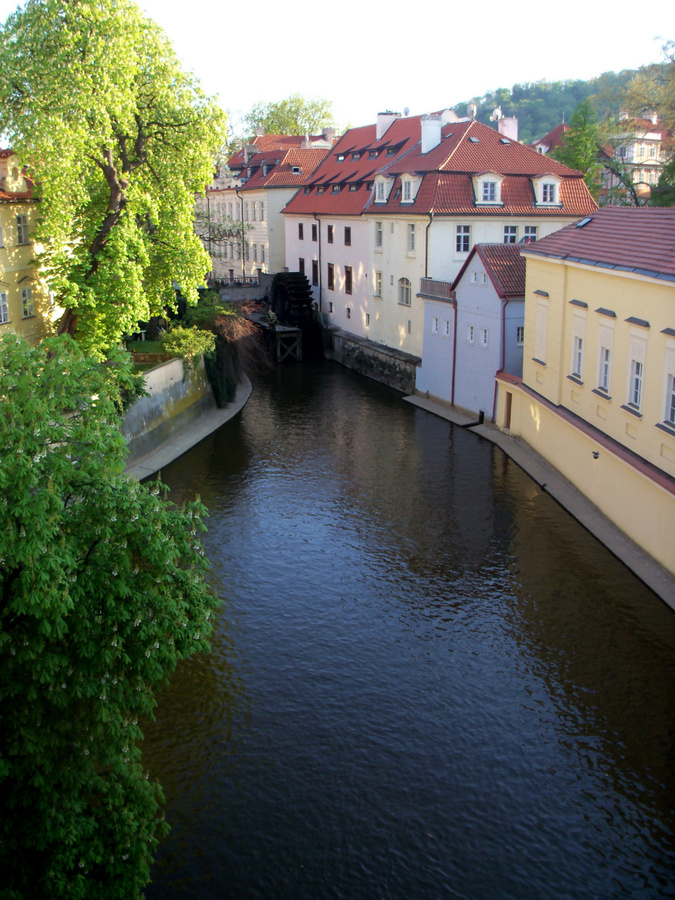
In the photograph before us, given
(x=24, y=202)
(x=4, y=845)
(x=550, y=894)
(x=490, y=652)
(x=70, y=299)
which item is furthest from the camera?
(x=24, y=202)

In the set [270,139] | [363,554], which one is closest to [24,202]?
[363,554]

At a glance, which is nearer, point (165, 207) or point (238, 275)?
point (165, 207)

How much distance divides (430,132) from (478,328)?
1343 centimetres

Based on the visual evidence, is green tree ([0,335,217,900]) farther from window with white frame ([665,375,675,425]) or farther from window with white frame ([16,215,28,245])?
window with white frame ([16,215,28,245])

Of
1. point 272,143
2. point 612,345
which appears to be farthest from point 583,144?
point 612,345

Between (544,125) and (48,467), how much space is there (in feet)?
392

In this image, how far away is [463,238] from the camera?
33.9 meters

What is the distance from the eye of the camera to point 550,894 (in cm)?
934

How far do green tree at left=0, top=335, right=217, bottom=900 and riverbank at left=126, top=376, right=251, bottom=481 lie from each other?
42.8 feet

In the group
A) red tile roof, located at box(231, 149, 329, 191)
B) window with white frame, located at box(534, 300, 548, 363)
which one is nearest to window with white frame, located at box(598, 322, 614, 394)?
window with white frame, located at box(534, 300, 548, 363)

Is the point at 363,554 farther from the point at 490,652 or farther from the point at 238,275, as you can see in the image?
the point at 238,275

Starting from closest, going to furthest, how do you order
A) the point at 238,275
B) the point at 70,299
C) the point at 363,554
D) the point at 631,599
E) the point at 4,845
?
1. the point at 4,845
2. the point at 631,599
3. the point at 363,554
4. the point at 70,299
5. the point at 238,275

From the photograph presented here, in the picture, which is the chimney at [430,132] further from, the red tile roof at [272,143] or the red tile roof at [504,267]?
the red tile roof at [272,143]

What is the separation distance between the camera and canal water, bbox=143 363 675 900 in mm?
9852
